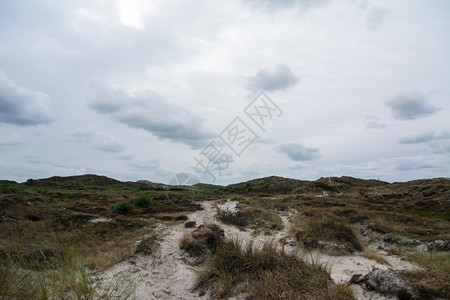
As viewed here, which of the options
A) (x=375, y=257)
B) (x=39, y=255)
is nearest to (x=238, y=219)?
(x=375, y=257)

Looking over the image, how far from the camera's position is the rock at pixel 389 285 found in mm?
Result: 5324

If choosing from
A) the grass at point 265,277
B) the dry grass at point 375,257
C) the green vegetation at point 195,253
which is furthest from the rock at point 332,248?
the grass at point 265,277

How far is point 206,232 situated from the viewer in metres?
12.1

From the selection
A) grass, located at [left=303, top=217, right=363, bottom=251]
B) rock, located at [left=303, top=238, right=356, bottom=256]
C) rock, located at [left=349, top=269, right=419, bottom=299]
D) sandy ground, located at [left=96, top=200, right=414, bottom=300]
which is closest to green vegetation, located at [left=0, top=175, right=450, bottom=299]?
grass, located at [left=303, top=217, right=363, bottom=251]

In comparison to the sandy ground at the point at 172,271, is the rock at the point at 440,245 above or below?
above

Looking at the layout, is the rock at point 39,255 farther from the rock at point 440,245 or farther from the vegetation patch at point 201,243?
the rock at point 440,245

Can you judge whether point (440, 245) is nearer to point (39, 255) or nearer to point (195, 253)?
point (195, 253)

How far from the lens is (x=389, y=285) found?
557 cm

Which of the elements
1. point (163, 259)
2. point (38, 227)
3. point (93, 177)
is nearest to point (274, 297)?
point (163, 259)

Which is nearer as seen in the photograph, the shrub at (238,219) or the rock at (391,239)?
the rock at (391,239)

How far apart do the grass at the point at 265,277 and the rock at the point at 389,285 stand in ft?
2.53

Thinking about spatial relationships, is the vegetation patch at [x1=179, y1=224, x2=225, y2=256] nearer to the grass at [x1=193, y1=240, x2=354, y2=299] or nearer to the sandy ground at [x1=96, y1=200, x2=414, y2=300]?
the sandy ground at [x1=96, y1=200, x2=414, y2=300]

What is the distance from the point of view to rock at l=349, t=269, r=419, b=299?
532cm

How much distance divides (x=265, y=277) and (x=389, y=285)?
9.18 ft
